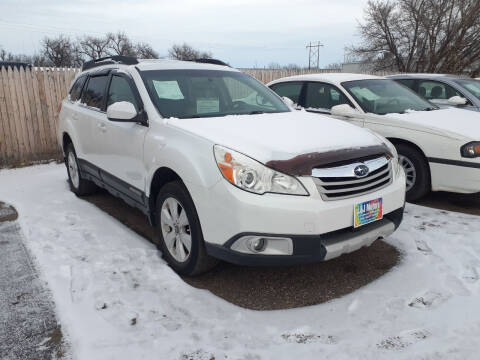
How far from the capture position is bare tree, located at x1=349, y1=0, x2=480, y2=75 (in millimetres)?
18203

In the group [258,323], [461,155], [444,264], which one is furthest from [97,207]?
[461,155]

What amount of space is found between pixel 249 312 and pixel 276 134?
134cm

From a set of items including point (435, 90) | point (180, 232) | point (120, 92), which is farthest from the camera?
point (435, 90)

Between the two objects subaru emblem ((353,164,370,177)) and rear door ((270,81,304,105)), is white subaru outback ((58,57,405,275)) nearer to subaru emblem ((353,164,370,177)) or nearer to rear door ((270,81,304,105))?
subaru emblem ((353,164,370,177))

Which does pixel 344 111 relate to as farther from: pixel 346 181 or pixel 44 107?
pixel 44 107

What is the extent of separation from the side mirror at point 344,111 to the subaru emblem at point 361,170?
249 centimetres

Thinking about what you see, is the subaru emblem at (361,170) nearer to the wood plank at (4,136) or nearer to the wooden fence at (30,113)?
the wooden fence at (30,113)

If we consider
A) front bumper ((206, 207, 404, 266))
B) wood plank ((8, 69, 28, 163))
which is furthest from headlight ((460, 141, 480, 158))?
wood plank ((8, 69, 28, 163))

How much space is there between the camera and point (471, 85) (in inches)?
291

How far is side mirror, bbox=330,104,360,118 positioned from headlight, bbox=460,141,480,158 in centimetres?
141

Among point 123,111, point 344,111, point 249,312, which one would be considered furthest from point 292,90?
point 249,312

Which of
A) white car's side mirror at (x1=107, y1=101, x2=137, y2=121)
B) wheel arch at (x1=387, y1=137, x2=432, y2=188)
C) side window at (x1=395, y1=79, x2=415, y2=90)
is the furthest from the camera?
side window at (x1=395, y1=79, x2=415, y2=90)

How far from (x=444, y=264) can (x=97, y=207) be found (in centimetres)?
400

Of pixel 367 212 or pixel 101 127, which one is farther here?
pixel 101 127
